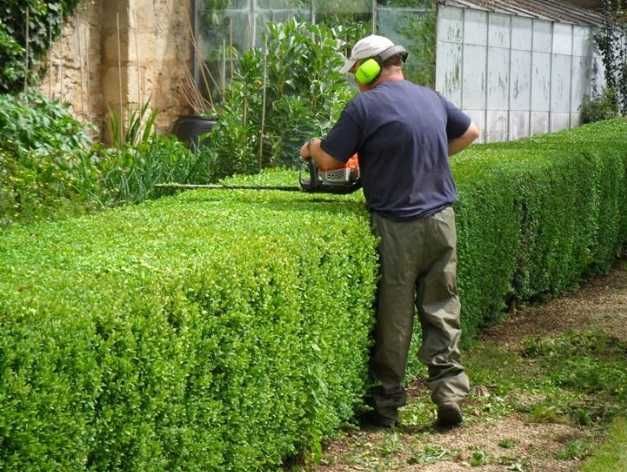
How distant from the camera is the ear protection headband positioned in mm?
6449

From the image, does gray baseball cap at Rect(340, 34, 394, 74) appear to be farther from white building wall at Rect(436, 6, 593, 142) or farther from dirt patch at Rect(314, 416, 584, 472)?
white building wall at Rect(436, 6, 593, 142)

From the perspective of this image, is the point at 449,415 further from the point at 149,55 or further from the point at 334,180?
the point at 149,55

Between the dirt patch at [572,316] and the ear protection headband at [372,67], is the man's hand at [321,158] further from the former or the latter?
the dirt patch at [572,316]

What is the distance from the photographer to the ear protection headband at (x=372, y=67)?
6449 millimetres

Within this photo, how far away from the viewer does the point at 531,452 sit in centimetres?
620

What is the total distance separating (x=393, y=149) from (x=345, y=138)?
0.23 meters

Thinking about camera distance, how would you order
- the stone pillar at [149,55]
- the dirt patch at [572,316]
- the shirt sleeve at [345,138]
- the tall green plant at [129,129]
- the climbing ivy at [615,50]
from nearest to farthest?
the shirt sleeve at [345,138] < the dirt patch at [572,316] < the tall green plant at [129,129] < the stone pillar at [149,55] < the climbing ivy at [615,50]

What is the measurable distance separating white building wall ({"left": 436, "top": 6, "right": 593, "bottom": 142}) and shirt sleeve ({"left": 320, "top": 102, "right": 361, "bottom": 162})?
11.1 metres

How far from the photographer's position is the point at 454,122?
22.3ft

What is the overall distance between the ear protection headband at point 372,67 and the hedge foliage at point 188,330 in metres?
0.62

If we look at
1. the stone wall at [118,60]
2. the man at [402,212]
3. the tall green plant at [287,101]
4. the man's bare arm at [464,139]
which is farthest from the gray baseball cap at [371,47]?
the stone wall at [118,60]

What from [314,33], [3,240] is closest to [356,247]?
[3,240]

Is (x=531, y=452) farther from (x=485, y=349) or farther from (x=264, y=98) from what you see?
(x=264, y=98)

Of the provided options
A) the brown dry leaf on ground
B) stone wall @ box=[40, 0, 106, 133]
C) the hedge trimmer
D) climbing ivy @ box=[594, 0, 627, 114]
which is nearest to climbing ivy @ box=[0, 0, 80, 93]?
stone wall @ box=[40, 0, 106, 133]
